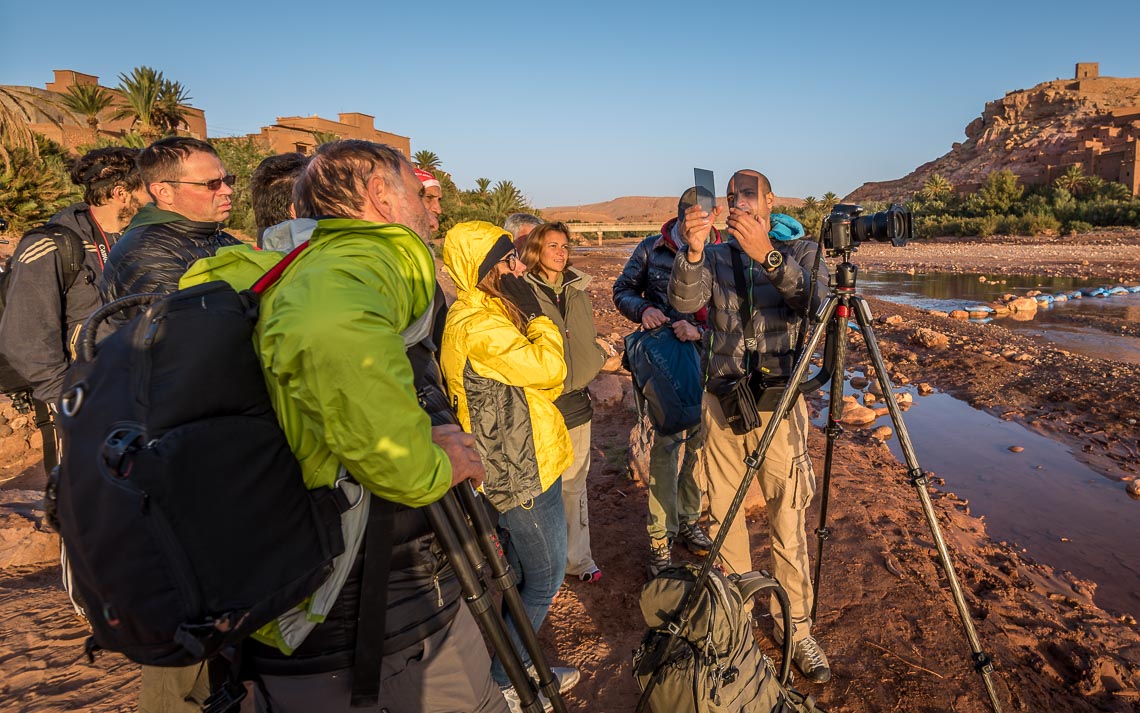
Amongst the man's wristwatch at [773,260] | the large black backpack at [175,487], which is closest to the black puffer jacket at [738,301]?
the man's wristwatch at [773,260]

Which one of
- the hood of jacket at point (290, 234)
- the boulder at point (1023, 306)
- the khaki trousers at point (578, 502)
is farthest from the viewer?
the boulder at point (1023, 306)

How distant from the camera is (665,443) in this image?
353 centimetres

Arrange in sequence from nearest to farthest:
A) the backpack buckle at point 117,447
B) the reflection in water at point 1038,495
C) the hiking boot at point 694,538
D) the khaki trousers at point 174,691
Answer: the backpack buckle at point 117,447
the khaki trousers at point 174,691
the hiking boot at point 694,538
the reflection in water at point 1038,495

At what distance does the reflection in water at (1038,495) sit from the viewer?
12.5 feet

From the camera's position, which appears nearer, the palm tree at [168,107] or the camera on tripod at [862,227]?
the camera on tripod at [862,227]

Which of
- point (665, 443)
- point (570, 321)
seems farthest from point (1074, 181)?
point (570, 321)

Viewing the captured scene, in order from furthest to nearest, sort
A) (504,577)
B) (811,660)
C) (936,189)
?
1. (936,189)
2. (811,660)
3. (504,577)

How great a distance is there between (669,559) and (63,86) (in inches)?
2016

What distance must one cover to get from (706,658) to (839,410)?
1150mm

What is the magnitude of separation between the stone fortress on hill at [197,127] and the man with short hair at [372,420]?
1257 inches

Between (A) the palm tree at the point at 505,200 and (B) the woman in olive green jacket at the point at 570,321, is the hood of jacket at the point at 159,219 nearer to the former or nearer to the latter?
(B) the woman in olive green jacket at the point at 570,321

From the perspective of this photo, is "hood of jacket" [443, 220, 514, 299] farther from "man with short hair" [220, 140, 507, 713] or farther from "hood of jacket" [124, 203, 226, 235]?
"hood of jacket" [124, 203, 226, 235]

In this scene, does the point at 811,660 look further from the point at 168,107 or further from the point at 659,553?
the point at 168,107

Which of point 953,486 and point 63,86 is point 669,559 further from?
point 63,86
